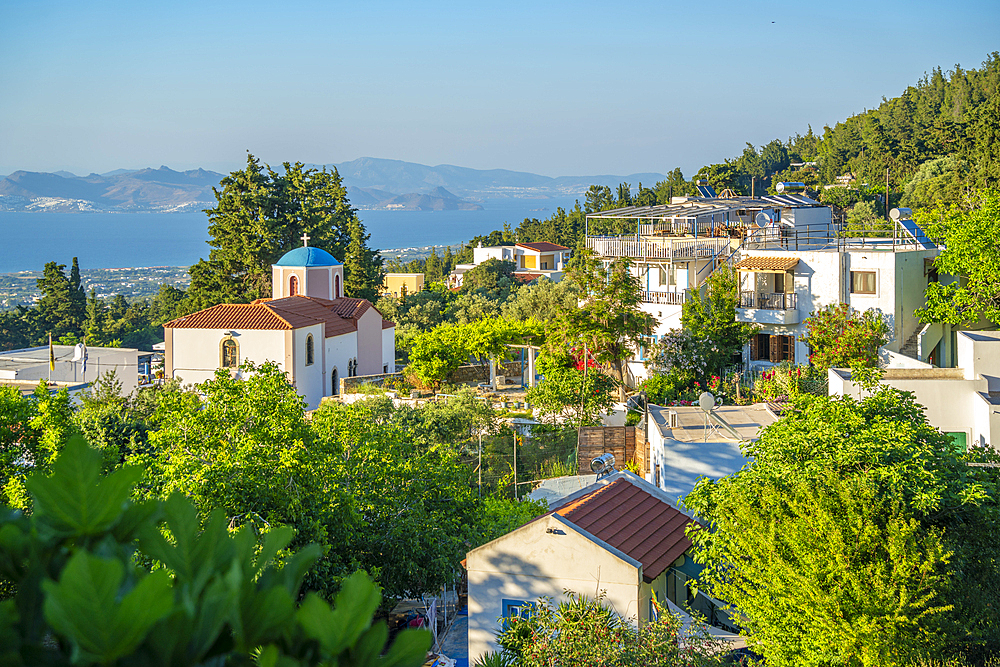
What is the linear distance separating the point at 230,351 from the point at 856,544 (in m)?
30.9

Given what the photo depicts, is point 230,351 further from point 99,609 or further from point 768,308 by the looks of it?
point 99,609

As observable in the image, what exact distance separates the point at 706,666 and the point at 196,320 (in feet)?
104

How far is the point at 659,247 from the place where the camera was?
107ft

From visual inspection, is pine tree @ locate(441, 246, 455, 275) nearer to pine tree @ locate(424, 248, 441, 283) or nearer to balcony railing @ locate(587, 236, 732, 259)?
pine tree @ locate(424, 248, 441, 283)

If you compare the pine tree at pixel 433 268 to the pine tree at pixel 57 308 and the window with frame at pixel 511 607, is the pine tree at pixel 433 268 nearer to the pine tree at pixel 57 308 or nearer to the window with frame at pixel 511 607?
the pine tree at pixel 57 308

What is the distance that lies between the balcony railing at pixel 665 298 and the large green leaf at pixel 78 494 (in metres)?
29.1

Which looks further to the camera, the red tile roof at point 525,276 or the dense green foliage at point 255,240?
the red tile roof at point 525,276

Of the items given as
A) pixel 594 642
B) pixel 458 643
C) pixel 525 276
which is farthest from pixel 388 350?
pixel 594 642

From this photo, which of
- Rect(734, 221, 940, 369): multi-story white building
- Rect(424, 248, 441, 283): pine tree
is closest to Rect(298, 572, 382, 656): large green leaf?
Rect(734, 221, 940, 369): multi-story white building

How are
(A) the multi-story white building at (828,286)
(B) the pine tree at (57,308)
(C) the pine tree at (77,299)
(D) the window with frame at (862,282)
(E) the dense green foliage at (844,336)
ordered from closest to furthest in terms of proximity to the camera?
1. (E) the dense green foliage at (844,336)
2. (A) the multi-story white building at (828,286)
3. (D) the window with frame at (862,282)
4. (B) the pine tree at (57,308)
5. (C) the pine tree at (77,299)

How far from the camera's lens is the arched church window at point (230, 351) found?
35656mm

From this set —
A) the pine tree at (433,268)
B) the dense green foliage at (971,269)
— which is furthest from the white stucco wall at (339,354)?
the pine tree at (433,268)

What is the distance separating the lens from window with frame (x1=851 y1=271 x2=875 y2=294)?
2680cm

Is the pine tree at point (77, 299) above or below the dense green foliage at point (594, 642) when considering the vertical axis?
above
